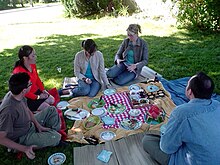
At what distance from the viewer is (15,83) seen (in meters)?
2.90

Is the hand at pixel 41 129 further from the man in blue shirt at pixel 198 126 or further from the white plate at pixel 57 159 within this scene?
the man in blue shirt at pixel 198 126

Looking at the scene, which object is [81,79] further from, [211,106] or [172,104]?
[211,106]

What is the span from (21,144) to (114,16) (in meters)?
9.13

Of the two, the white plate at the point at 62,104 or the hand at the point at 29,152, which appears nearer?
the hand at the point at 29,152

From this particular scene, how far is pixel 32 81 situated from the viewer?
418cm

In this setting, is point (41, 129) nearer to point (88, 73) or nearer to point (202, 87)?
point (88, 73)

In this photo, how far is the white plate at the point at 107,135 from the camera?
367 cm

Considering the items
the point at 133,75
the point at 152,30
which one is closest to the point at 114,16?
the point at 152,30

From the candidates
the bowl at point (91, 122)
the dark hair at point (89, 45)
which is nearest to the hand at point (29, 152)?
the bowl at point (91, 122)

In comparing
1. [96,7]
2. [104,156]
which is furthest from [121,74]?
[96,7]

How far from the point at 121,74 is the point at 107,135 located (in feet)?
6.37

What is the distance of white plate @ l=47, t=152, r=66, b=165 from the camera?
3254 millimetres

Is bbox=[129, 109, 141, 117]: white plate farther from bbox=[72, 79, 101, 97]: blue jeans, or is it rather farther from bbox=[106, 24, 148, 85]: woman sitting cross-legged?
bbox=[106, 24, 148, 85]: woman sitting cross-legged

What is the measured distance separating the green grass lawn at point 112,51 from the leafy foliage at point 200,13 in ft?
1.41
